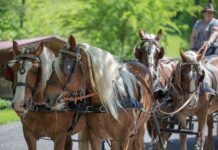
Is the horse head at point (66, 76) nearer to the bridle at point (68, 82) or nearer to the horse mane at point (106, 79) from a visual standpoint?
the bridle at point (68, 82)

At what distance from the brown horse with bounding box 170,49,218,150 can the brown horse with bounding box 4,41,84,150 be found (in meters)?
2.32

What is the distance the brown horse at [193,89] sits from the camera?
8734 millimetres

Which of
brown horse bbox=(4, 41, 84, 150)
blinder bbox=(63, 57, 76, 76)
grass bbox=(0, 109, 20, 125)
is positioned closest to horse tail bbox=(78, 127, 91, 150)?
brown horse bbox=(4, 41, 84, 150)

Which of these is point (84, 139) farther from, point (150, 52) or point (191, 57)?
point (191, 57)

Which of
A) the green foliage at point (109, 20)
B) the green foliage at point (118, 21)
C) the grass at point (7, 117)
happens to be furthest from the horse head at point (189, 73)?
the green foliage at point (118, 21)

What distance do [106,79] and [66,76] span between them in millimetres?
540

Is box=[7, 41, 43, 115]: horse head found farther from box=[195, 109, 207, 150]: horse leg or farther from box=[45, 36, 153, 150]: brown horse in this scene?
box=[195, 109, 207, 150]: horse leg

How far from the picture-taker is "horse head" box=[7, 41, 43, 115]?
6465 millimetres

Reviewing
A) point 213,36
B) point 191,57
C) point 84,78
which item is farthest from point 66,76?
point 213,36

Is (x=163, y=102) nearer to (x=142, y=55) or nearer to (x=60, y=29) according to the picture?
(x=142, y=55)

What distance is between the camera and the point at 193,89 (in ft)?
28.6

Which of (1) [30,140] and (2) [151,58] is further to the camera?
(2) [151,58]

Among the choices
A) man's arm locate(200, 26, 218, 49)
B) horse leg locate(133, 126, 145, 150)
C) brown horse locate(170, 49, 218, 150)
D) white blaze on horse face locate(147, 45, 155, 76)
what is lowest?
horse leg locate(133, 126, 145, 150)

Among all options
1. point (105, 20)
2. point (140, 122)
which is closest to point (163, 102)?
point (140, 122)
